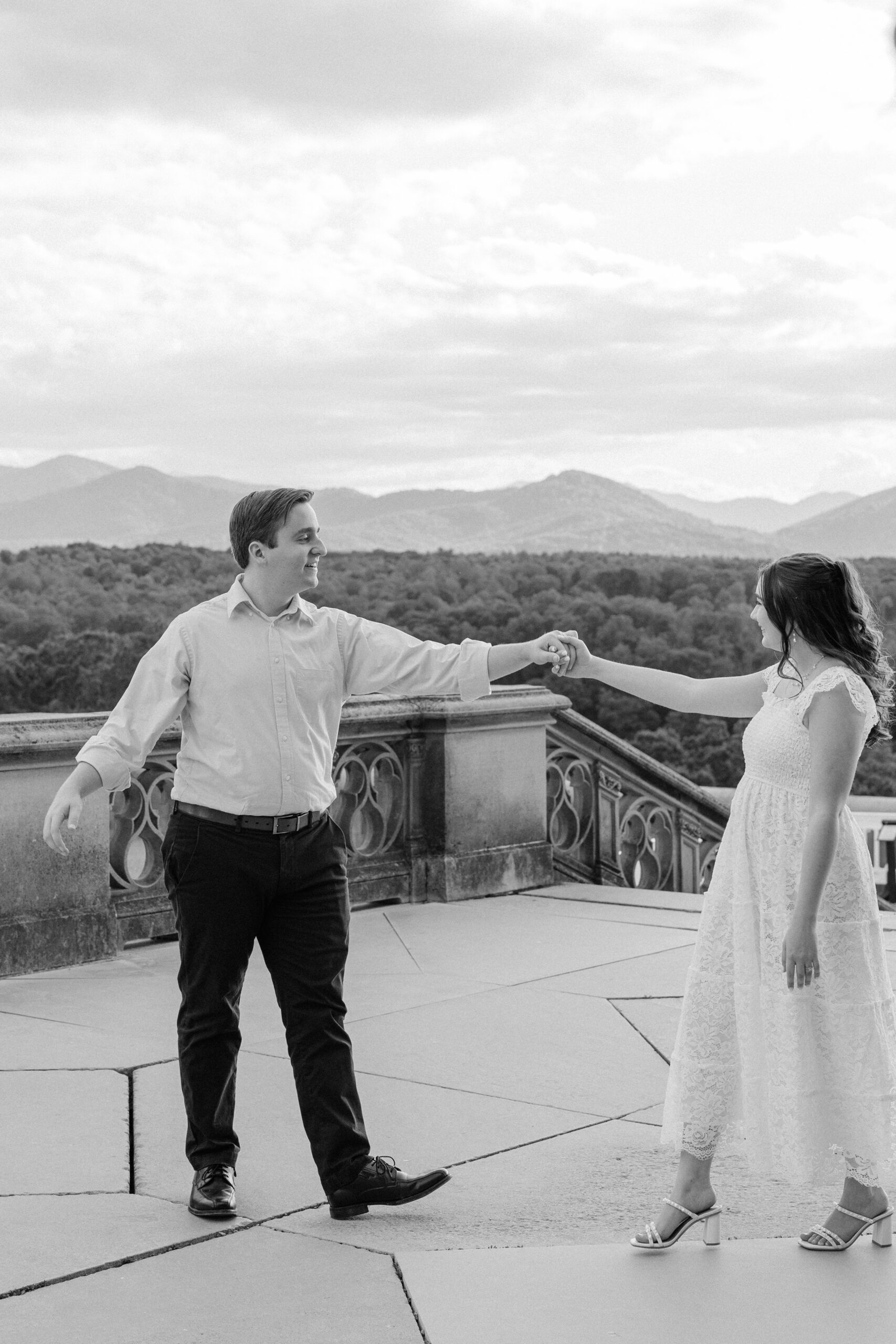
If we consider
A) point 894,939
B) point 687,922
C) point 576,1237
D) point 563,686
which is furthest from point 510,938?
point 563,686

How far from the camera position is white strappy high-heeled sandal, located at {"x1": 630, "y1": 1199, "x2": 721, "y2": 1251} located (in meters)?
3.77

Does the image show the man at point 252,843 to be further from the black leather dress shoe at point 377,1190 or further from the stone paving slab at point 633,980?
the stone paving slab at point 633,980

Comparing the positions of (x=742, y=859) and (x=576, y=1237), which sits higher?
(x=742, y=859)

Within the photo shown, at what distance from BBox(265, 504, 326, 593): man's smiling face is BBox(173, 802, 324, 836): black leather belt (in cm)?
59

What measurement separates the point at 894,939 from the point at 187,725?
17.1 feet

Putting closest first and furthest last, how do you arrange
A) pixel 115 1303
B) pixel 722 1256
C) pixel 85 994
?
pixel 115 1303 < pixel 722 1256 < pixel 85 994

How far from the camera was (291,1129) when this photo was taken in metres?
4.82

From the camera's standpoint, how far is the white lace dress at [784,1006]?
3721mm

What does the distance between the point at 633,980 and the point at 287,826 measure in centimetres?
340

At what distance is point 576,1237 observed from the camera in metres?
3.94

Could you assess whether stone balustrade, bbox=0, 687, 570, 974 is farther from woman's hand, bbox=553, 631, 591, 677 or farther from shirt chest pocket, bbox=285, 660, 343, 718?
woman's hand, bbox=553, 631, 591, 677

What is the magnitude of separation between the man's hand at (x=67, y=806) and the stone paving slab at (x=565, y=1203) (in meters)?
1.14

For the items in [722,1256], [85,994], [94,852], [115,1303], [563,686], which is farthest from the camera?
[563,686]

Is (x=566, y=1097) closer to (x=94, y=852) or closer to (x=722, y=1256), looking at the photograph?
(x=722, y=1256)
